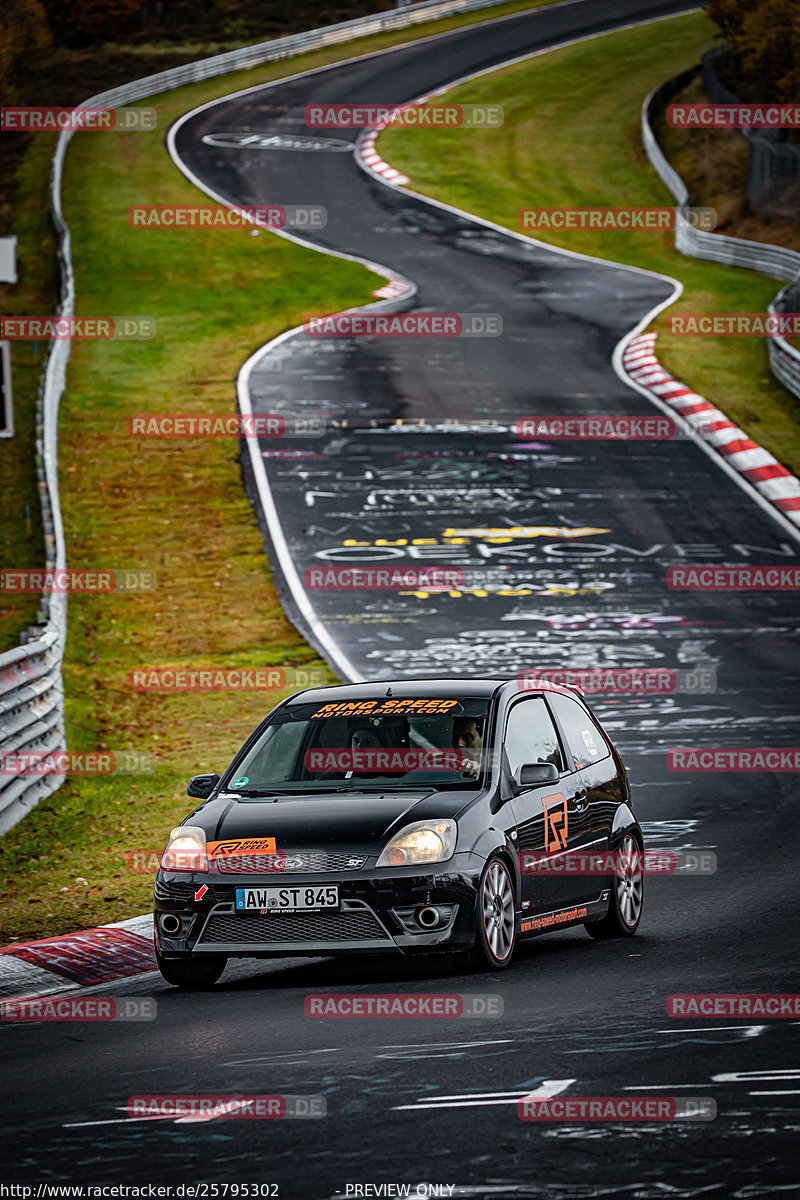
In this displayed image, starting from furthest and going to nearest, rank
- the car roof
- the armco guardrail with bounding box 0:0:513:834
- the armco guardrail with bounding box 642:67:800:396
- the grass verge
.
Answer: the armco guardrail with bounding box 642:67:800:396, the armco guardrail with bounding box 0:0:513:834, the grass verge, the car roof

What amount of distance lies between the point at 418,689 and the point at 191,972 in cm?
202

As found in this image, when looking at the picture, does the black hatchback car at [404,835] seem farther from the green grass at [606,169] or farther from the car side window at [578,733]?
the green grass at [606,169]

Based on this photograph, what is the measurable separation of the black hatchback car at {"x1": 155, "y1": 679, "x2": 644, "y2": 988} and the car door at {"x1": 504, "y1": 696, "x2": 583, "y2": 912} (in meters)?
0.01

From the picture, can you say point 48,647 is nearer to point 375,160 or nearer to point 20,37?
point 375,160

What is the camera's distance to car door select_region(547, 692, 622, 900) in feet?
32.8

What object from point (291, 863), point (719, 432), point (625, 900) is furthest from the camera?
point (719, 432)

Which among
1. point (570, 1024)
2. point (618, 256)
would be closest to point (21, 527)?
point (570, 1024)

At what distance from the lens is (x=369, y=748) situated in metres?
9.59

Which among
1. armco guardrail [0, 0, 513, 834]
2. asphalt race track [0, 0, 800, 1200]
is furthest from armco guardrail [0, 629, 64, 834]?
asphalt race track [0, 0, 800, 1200]

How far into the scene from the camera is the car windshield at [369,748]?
9.38 m

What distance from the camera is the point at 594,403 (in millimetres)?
31734

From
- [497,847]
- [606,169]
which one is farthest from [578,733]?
[606,169]

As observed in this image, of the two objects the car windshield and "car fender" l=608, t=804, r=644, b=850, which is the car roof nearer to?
the car windshield

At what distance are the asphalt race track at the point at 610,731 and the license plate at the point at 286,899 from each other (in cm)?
44
